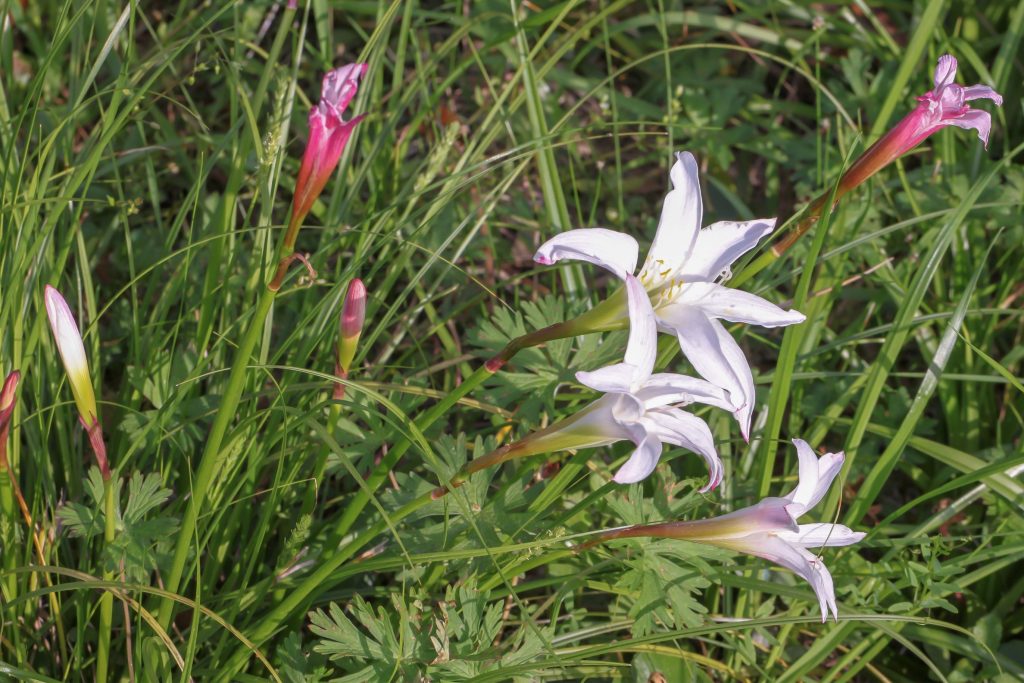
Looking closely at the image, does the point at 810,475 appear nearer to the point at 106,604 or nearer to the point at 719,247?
the point at 719,247

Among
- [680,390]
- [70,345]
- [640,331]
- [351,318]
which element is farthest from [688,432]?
[70,345]

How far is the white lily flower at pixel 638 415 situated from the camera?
1146 millimetres

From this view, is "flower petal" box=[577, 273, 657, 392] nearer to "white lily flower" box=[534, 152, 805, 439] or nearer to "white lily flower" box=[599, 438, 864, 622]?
"white lily flower" box=[534, 152, 805, 439]

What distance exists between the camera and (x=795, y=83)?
3.13m

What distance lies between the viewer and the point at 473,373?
4.47 feet

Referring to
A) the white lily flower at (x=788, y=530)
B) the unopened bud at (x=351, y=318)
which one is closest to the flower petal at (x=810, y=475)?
the white lily flower at (x=788, y=530)

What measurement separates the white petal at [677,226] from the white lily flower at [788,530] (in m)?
0.31

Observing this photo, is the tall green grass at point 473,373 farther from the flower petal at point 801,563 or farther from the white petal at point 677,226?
the white petal at point 677,226

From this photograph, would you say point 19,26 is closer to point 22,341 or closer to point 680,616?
point 22,341

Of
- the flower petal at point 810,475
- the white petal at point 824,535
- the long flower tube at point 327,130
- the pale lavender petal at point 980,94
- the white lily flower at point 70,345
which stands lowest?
the white petal at point 824,535

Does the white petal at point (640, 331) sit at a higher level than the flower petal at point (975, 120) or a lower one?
lower

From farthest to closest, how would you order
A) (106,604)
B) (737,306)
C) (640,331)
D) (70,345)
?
(106,604) → (70,345) → (737,306) → (640,331)

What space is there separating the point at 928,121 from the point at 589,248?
571mm

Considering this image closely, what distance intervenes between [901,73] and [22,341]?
1996 mm
